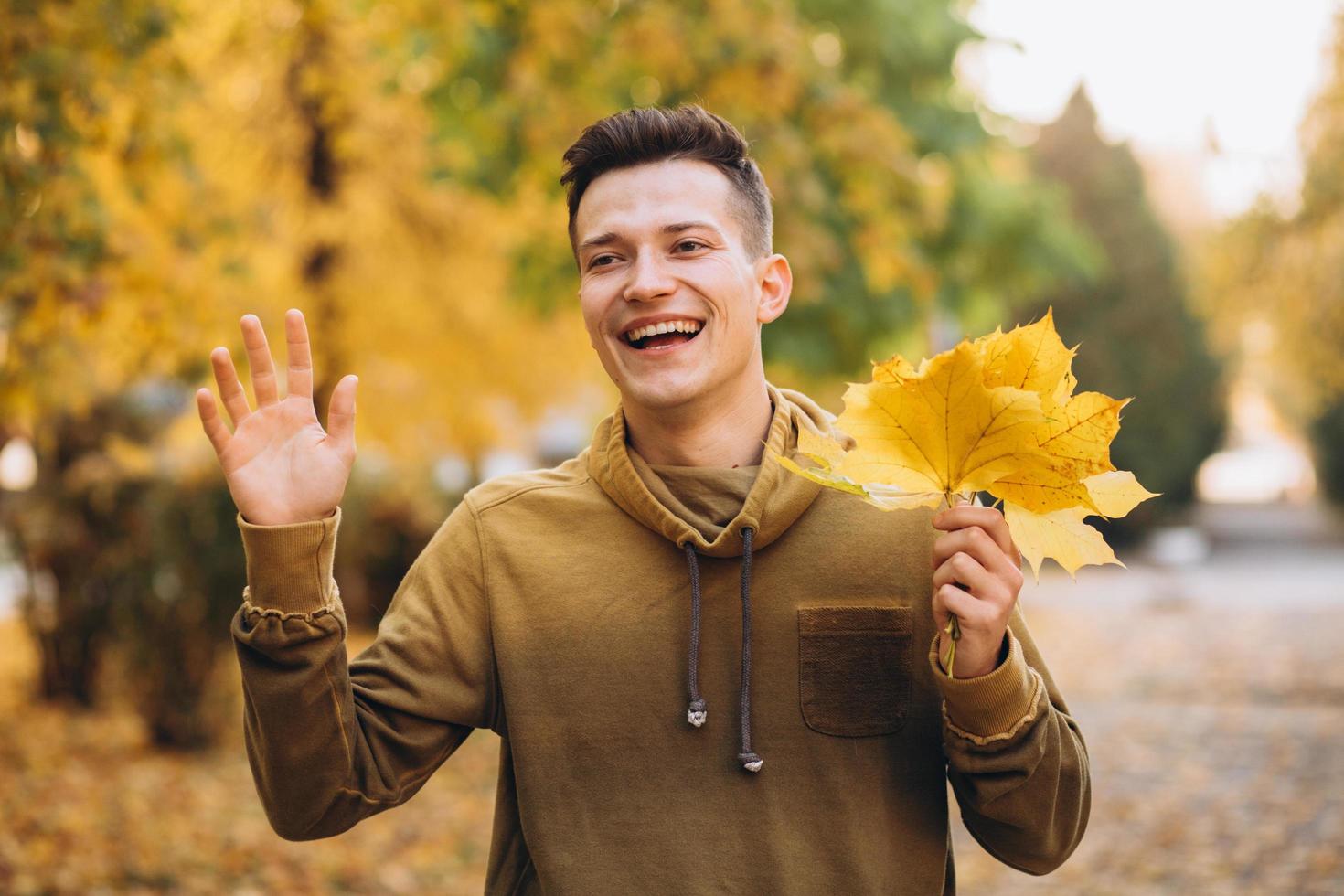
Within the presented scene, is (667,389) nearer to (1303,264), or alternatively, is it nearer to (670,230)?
(670,230)

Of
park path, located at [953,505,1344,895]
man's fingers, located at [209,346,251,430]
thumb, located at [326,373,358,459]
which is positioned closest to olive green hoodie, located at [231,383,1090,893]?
thumb, located at [326,373,358,459]

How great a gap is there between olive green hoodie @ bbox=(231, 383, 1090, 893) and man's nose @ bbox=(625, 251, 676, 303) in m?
0.27

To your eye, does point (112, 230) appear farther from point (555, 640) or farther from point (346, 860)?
point (555, 640)

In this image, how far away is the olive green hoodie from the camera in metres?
1.76

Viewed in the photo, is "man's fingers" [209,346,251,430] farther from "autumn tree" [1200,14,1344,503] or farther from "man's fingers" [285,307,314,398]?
"autumn tree" [1200,14,1344,503]

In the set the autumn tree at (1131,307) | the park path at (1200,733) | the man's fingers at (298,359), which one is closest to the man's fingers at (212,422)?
the man's fingers at (298,359)

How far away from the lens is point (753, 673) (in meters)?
1.89

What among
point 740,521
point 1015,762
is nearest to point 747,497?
point 740,521

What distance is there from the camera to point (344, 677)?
1779mm

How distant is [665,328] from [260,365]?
0.63 metres

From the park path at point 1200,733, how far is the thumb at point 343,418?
4.94 metres

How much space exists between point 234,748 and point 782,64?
5280 millimetres

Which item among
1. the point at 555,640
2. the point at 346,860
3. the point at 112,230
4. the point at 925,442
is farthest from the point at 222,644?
the point at 925,442

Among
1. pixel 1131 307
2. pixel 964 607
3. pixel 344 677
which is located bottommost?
pixel 344 677
